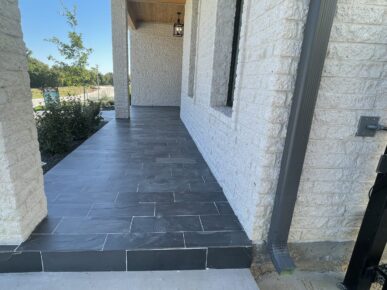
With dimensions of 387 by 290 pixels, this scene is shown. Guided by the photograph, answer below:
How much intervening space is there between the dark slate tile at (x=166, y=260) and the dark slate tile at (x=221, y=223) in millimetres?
254

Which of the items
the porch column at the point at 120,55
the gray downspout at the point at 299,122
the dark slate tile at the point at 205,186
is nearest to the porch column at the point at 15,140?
the dark slate tile at the point at 205,186

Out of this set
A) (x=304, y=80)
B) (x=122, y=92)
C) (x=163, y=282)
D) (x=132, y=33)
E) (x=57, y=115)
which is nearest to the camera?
(x=304, y=80)

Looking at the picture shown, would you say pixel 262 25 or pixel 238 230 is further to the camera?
pixel 238 230

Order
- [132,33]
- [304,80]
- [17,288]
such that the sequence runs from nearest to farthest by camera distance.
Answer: [304,80] → [17,288] → [132,33]

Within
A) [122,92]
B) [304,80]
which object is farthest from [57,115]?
[304,80]

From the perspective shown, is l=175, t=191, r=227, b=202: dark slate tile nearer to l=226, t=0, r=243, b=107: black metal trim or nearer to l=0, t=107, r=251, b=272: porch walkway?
l=0, t=107, r=251, b=272: porch walkway

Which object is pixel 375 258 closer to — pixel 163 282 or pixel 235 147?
pixel 235 147

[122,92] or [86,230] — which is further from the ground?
[122,92]

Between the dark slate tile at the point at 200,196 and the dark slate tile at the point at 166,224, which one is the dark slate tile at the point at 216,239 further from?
the dark slate tile at the point at 200,196

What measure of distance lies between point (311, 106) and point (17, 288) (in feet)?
7.20

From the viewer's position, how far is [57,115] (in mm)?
3949

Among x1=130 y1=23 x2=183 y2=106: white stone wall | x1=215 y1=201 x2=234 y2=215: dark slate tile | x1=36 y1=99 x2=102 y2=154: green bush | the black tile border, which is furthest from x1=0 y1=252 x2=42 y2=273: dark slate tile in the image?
x1=130 y1=23 x2=183 y2=106: white stone wall

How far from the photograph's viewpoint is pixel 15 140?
1500 mm

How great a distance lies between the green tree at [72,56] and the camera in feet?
21.5
